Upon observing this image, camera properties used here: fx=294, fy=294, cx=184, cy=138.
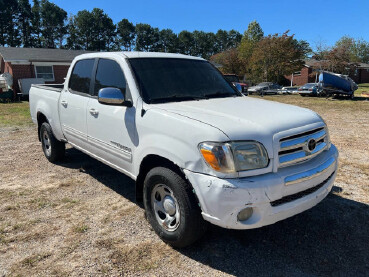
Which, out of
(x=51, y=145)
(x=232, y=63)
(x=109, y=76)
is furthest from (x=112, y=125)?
(x=232, y=63)

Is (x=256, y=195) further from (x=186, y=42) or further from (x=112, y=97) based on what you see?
(x=186, y=42)

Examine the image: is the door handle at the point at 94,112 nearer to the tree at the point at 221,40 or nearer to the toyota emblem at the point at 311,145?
the toyota emblem at the point at 311,145

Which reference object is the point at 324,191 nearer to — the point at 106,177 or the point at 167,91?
the point at 167,91

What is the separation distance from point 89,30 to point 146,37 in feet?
55.9

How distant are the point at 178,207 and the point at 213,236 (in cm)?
73


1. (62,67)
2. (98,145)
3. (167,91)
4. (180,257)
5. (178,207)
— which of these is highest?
(62,67)

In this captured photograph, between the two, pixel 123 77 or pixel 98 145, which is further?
pixel 98 145

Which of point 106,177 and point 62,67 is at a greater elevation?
point 62,67

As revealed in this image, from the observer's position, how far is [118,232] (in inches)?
129

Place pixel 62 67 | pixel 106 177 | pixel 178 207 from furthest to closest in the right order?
pixel 62 67 → pixel 106 177 → pixel 178 207

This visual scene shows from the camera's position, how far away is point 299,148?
2.72m

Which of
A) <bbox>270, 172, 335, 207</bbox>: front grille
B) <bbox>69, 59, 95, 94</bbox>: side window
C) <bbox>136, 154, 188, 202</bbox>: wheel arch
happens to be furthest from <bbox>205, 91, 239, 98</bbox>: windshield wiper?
<bbox>69, 59, 95, 94</bbox>: side window

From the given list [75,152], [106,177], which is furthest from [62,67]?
[106,177]

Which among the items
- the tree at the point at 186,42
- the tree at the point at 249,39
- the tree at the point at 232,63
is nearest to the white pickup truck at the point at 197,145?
the tree at the point at 232,63
